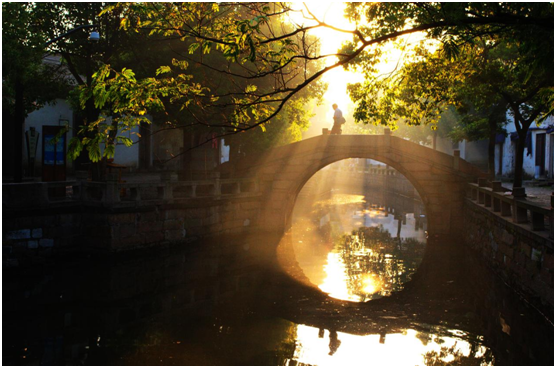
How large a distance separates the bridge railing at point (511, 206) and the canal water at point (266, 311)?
4.75 feet

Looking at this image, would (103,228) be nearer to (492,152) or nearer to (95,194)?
(95,194)

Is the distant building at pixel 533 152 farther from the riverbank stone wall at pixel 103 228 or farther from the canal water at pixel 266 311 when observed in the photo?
the riverbank stone wall at pixel 103 228

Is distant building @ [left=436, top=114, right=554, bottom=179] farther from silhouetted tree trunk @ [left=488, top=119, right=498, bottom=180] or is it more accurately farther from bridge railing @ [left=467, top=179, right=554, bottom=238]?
bridge railing @ [left=467, top=179, right=554, bottom=238]

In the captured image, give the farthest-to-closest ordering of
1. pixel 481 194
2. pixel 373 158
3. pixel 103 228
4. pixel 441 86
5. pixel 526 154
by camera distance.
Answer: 1. pixel 526 154
2. pixel 373 158
3. pixel 481 194
4. pixel 103 228
5. pixel 441 86

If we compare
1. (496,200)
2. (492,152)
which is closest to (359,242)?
(496,200)

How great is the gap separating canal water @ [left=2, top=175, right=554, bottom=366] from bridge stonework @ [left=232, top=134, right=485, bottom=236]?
9.52 ft

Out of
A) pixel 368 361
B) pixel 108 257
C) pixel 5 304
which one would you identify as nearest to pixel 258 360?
pixel 368 361

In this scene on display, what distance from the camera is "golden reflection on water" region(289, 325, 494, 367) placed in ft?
26.7

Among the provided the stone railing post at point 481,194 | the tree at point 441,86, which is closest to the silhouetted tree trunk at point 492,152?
the stone railing post at point 481,194

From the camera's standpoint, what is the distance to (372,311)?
35.7 feet

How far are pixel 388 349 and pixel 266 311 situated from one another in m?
2.62

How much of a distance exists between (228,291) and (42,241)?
499cm

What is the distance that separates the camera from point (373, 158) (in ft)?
63.7

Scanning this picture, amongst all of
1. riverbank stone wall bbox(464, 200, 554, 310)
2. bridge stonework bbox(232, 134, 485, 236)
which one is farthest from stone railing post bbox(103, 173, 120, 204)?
riverbank stone wall bbox(464, 200, 554, 310)
